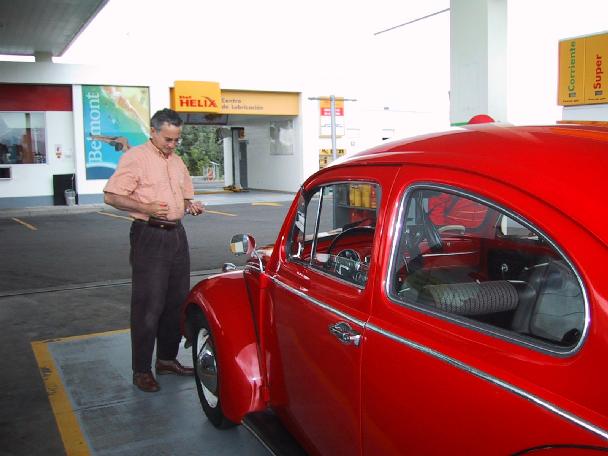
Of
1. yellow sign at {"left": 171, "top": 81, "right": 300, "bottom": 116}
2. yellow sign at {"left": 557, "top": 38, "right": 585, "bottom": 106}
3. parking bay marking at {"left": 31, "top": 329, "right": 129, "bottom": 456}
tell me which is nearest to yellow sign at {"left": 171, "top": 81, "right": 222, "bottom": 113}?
yellow sign at {"left": 171, "top": 81, "right": 300, "bottom": 116}

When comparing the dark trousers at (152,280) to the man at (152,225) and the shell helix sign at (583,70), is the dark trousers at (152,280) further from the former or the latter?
the shell helix sign at (583,70)

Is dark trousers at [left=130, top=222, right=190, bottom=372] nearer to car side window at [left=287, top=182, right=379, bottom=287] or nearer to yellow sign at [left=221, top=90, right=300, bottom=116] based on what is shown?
car side window at [left=287, top=182, right=379, bottom=287]

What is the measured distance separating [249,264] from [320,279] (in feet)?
3.16

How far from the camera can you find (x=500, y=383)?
1627 millimetres

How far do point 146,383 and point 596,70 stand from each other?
6.67 metres

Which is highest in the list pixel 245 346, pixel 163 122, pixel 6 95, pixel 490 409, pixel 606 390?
pixel 6 95

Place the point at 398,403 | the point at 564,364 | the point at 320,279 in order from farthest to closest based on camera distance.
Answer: the point at 320,279
the point at 398,403
the point at 564,364

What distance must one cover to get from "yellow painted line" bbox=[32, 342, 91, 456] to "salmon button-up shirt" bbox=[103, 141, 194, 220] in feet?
4.39

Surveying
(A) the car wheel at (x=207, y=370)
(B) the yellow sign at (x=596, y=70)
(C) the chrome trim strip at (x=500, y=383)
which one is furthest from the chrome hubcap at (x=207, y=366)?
(B) the yellow sign at (x=596, y=70)

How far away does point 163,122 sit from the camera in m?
4.06

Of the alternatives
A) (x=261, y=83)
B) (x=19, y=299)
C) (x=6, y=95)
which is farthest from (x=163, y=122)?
(x=261, y=83)

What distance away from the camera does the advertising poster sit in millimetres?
21094

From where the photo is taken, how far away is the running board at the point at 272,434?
2.75 m

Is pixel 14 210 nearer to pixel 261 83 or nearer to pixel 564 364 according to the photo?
pixel 261 83
